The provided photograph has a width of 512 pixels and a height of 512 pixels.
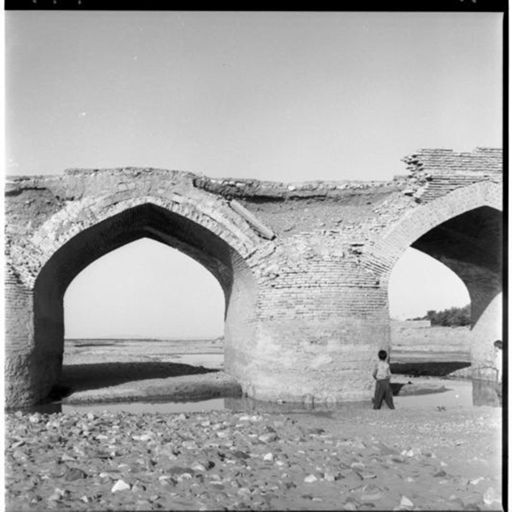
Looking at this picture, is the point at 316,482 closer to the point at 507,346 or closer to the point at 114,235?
the point at 507,346

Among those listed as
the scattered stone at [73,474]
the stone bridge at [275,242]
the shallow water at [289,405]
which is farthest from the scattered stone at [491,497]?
the stone bridge at [275,242]

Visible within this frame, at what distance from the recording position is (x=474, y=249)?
44.8 ft

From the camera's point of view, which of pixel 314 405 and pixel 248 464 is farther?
pixel 314 405

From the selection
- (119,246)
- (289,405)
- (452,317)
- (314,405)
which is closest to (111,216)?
(119,246)

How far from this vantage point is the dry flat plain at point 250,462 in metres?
4.59

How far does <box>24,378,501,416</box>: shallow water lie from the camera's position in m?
10.0

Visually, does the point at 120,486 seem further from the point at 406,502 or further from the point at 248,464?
the point at 406,502

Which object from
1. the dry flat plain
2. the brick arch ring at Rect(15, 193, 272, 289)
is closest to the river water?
the dry flat plain

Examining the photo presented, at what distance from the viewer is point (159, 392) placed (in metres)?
11.6

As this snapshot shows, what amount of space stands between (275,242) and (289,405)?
2.71 m

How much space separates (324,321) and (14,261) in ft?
16.1

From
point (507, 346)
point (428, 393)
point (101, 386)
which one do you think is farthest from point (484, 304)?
point (507, 346)

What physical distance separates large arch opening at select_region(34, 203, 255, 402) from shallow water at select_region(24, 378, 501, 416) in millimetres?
1045
